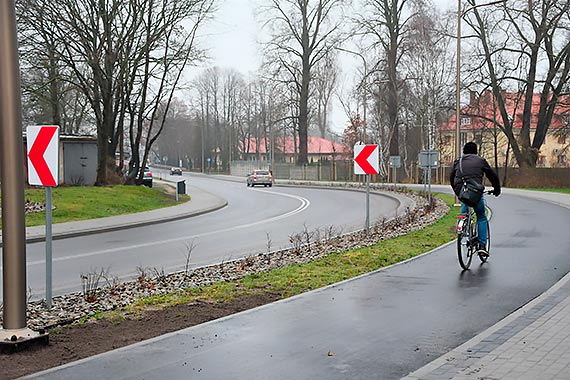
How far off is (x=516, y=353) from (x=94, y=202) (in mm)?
23815

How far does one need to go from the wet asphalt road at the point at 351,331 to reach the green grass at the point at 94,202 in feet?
50.6

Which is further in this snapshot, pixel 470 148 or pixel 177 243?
pixel 177 243

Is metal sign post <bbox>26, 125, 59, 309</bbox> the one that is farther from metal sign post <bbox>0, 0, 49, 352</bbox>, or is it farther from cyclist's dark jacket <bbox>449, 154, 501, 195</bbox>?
cyclist's dark jacket <bbox>449, 154, 501, 195</bbox>

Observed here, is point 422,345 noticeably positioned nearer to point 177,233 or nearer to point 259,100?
point 177,233

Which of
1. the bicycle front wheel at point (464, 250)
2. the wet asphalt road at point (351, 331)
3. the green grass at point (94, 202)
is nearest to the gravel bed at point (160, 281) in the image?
the wet asphalt road at point (351, 331)

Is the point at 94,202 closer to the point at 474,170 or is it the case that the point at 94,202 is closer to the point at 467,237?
the point at 467,237

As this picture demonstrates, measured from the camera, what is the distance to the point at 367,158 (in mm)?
15430

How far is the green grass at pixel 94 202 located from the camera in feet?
78.7

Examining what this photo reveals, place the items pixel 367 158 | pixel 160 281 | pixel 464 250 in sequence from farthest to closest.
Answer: pixel 367 158 → pixel 464 250 → pixel 160 281

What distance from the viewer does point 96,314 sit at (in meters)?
7.66

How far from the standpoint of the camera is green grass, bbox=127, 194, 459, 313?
336 inches

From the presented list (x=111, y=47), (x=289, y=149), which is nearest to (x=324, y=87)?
(x=289, y=149)

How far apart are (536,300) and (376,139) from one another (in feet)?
177

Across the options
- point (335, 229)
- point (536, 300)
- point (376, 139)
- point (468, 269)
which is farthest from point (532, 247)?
point (376, 139)
